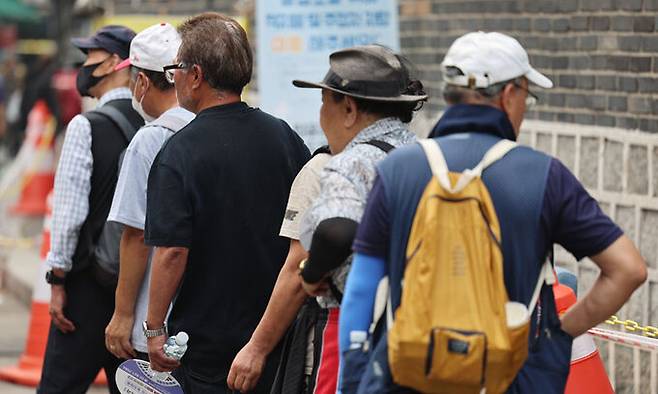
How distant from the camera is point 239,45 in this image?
4926 mm

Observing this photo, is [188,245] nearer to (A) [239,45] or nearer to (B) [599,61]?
(A) [239,45]

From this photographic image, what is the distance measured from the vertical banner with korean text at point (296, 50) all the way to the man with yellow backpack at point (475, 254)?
4498mm

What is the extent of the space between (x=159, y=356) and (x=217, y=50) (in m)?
1.07

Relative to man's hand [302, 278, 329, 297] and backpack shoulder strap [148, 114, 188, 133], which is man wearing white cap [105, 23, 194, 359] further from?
man's hand [302, 278, 329, 297]

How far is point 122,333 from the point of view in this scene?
5.28 m

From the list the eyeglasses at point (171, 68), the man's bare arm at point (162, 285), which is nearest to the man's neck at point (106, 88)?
the eyeglasses at point (171, 68)

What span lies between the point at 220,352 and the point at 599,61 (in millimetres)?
3231

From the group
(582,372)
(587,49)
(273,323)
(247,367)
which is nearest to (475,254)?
(273,323)

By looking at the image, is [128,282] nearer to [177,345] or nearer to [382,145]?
[177,345]

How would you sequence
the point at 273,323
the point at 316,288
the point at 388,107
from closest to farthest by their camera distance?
the point at 316,288 → the point at 388,107 → the point at 273,323

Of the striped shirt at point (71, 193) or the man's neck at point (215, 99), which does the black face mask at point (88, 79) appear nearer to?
the striped shirt at point (71, 193)

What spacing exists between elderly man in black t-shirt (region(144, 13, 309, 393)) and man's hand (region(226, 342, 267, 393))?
0.22 metres

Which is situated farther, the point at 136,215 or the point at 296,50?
the point at 296,50

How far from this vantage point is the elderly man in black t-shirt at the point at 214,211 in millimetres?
4801
